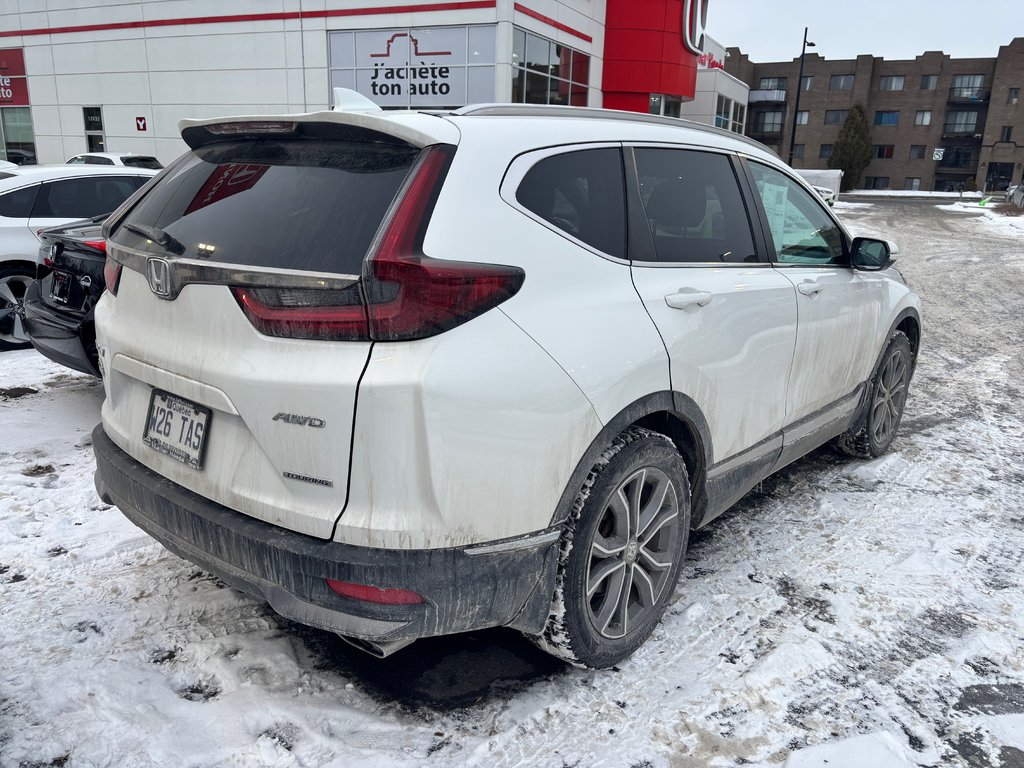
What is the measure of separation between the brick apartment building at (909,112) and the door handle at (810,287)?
7626 cm

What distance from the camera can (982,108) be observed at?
72500 mm

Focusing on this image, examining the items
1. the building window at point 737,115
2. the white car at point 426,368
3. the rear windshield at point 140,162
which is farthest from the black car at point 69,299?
the building window at point 737,115

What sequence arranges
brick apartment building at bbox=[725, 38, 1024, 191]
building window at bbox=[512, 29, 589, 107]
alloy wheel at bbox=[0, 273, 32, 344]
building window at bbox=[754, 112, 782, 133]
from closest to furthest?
alloy wheel at bbox=[0, 273, 32, 344], building window at bbox=[512, 29, 589, 107], brick apartment building at bbox=[725, 38, 1024, 191], building window at bbox=[754, 112, 782, 133]

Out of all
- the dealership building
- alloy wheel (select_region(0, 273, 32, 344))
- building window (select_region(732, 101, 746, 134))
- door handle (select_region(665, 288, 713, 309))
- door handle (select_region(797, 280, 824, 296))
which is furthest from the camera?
building window (select_region(732, 101, 746, 134))

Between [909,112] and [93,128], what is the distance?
238 feet

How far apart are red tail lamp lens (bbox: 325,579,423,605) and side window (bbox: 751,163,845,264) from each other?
2402 mm

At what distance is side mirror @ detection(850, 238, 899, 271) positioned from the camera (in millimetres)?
4070

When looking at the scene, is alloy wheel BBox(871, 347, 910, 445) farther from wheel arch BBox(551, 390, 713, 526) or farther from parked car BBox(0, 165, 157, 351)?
parked car BBox(0, 165, 157, 351)

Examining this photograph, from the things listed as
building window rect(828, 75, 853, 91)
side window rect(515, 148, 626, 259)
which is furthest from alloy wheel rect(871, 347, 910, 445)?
building window rect(828, 75, 853, 91)

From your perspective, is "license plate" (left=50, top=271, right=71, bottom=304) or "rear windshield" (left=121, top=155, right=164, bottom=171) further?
"rear windshield" (left=121, top=155, right=164, bottom=171)

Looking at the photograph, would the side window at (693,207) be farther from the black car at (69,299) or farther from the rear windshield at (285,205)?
the black car at (69,299)

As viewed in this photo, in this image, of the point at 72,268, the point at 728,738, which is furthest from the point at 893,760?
the point at 72,268

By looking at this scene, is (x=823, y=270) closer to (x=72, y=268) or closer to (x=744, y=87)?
(x=72, y=268)

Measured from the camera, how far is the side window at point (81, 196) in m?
7.06
